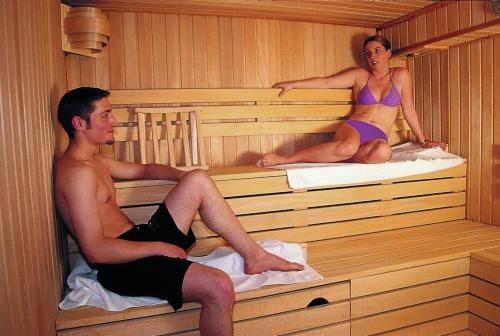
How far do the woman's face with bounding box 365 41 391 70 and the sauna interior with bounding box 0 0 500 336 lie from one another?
201 mm

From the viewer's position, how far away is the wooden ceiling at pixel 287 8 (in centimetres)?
327

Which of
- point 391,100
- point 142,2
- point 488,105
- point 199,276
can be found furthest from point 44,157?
point 488,105

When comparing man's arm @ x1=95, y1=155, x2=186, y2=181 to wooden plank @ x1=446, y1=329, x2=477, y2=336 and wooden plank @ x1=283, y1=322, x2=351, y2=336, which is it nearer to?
wooden plank @ x1=283, y1=322, x2=351, y2=336

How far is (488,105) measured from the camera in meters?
3.28

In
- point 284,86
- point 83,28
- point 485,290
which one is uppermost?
point 83,28

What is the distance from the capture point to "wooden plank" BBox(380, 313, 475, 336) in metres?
2.54

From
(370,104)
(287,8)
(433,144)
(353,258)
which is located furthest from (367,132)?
(353,258)

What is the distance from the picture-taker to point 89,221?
183 cm

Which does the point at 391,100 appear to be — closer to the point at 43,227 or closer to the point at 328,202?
the point at 328,202

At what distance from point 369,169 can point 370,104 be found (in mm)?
940

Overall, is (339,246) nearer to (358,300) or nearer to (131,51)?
(358,300)

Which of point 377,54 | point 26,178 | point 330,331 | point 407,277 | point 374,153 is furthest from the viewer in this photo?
point 377,54

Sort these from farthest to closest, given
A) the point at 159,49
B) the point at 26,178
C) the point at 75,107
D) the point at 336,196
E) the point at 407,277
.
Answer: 1. the point at 159,49
2. the point at 336,196
3. the point at 407,277
4. the point at 75,107
5. the point at 26,178

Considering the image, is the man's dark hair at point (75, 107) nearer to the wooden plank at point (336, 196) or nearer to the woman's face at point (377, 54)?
the wooden plank at point (336, 196)
